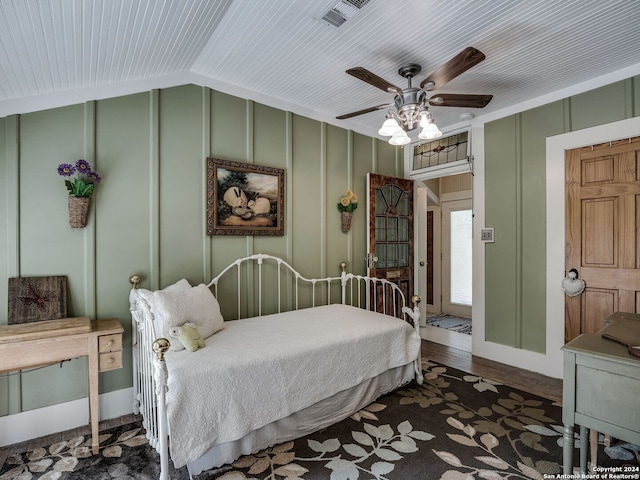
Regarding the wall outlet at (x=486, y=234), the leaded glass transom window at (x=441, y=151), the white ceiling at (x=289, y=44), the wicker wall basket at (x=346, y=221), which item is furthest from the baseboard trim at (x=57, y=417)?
the leaded glass transom window at (x=441, y=151)

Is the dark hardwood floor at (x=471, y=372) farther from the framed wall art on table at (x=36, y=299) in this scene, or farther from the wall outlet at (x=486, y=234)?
the wall outlet at (x=486, y=234)

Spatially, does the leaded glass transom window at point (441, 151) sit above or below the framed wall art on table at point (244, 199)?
above

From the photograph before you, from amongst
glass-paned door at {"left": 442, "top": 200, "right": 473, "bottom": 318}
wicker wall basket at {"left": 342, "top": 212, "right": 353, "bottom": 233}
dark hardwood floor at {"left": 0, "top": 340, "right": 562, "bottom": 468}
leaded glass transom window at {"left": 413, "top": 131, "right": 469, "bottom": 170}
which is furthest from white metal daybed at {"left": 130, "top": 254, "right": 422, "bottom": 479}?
glass-paned door at {"left": 442, "top": 200, "right": 473, "bottom": 318}

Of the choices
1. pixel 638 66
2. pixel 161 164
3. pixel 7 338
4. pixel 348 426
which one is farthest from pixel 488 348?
pixel 7 338

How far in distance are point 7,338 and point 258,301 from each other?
1722mm

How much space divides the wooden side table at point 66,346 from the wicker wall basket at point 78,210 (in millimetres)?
660

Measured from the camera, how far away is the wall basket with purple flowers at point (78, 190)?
215 cm

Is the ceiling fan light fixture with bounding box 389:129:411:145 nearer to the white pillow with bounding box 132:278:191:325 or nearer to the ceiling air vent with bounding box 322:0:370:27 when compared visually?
the ceiling air vent with bounding box 322:0:370:27

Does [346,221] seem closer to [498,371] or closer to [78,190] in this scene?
[498,371]

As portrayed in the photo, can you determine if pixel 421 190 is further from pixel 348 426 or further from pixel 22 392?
pixel 22 392

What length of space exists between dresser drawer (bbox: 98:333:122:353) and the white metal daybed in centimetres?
14

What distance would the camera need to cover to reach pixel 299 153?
3.35 metres

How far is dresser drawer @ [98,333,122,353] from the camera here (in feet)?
6.56

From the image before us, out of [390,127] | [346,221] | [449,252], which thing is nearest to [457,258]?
[449,252]
